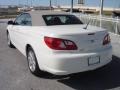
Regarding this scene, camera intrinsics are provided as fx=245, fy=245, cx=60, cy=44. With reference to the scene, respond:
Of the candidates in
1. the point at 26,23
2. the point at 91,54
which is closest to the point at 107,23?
the point at 26,23

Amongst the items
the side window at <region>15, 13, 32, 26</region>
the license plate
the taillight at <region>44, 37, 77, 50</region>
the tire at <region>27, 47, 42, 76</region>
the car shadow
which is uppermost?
the side window at <region>15, 13, 32, 26</region>

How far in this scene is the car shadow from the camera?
5.08 m

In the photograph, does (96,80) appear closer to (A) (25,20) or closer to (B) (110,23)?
(A) (25,20)

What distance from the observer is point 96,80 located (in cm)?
547

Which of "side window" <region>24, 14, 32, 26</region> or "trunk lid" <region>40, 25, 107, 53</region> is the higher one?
"side window" <region>24, 14, 32, 26</region>

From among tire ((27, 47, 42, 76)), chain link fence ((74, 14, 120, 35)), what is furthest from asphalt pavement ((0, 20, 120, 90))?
chain link fence ((74, 14, 120, 35))

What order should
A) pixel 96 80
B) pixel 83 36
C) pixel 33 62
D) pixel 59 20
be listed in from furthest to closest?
pixel 59 20 → pixel 33 62 → pixel 96 80 → pixel 83 36

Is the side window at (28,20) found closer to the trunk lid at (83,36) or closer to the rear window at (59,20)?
the rear window at (59,20)

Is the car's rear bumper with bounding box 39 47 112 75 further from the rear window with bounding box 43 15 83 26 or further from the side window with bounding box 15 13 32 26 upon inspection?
the side window with bounding box 15 13 32 26

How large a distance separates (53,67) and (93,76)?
51.3 inches

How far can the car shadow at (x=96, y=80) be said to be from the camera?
16.7 ft

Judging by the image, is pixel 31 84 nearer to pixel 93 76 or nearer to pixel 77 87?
pixel 77 87

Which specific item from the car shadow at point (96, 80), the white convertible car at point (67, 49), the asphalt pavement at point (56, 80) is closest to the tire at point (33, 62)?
the white convertible car at point (67, 49)

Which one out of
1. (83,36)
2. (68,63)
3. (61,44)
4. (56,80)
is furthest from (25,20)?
(68,63)
